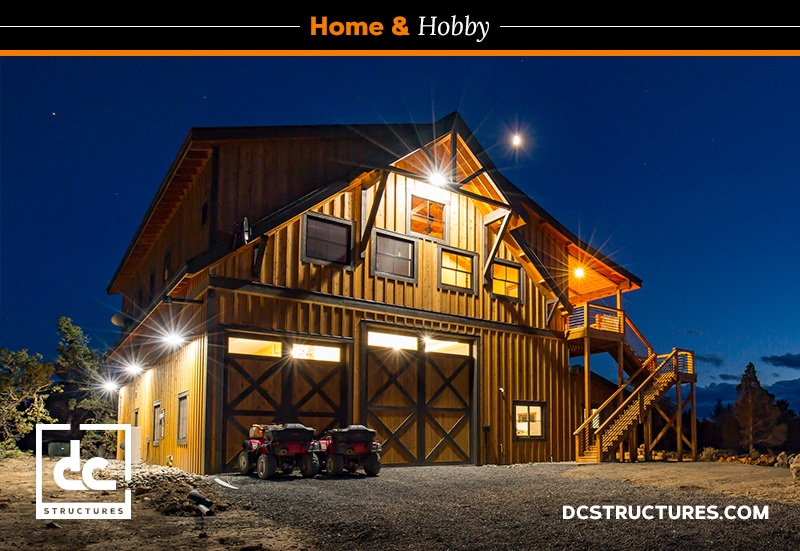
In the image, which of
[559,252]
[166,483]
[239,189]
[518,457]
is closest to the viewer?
[166,483]

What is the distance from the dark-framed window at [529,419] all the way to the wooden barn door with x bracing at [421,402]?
5.77 ft

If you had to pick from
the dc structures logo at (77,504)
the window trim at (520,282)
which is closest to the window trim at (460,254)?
the window trim at (520,282)

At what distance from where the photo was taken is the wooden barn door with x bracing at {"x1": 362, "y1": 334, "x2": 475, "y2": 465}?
698 inches

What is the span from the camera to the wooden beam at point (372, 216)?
17.9m

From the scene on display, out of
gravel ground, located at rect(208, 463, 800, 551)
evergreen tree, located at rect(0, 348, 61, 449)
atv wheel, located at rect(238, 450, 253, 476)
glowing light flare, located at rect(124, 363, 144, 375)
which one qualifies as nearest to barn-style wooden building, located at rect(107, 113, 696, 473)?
glowing light flare, located at rect(124, 363, 144, 375)

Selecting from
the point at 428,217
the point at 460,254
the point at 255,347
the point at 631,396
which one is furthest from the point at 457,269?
the point at 255,347

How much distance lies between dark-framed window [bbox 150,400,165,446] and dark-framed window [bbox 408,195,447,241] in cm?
810

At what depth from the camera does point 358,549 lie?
708 centimetres

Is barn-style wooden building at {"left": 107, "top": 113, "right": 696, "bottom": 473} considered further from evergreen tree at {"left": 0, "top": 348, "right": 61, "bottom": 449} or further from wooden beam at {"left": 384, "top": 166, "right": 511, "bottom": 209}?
evergreen tree at {"left": 0, "top": 348, "right": 61, "bottom": 449}

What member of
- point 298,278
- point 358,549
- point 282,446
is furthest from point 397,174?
point 358,549

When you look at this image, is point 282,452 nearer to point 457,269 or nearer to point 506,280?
point 457,269

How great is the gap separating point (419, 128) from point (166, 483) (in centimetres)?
1134

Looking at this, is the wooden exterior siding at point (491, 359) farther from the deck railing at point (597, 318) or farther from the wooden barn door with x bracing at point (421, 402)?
the deck railing at point (597, 318)

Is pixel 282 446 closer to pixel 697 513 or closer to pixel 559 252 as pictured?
pixel 697 513
